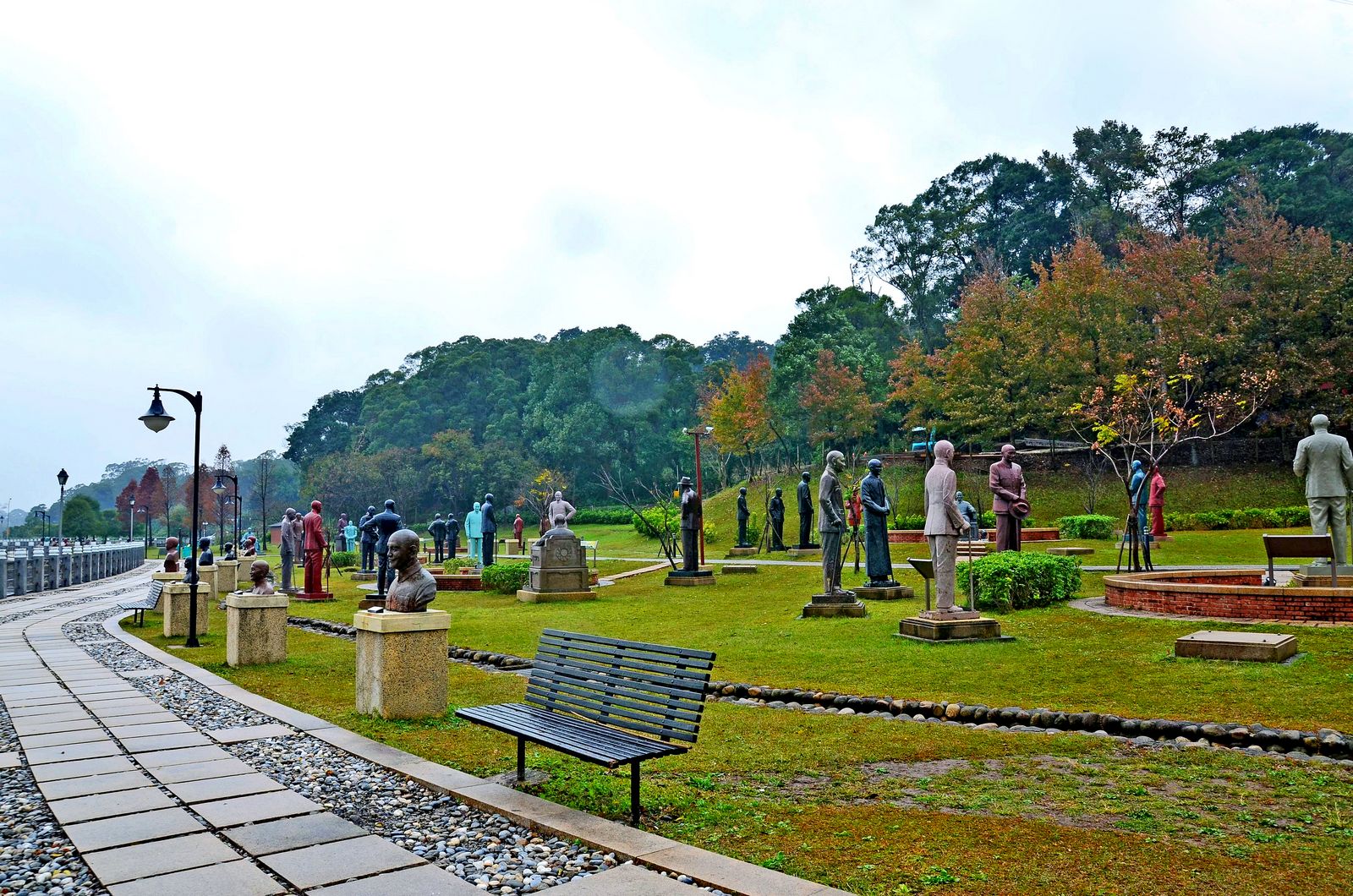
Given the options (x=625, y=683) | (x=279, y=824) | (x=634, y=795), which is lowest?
(x=279, y=824)

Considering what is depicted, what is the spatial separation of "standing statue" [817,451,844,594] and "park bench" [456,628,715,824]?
8116mm

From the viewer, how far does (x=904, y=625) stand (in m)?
11.6

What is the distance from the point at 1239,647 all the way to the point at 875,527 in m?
7.15

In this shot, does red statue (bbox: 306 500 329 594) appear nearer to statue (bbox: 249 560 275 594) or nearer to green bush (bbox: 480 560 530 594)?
green bush (bbox: 480 560 530 594)

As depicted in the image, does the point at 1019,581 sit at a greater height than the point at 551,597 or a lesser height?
greater

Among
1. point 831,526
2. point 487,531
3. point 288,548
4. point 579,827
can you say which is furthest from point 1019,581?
point 288,548

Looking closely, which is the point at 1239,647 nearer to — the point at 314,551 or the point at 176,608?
the point at 176,608

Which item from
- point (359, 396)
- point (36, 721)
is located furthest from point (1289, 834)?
point (359, 396)

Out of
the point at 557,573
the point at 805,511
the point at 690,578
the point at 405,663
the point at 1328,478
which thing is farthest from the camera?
the point at 805,511

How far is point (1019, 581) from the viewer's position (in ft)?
44.3

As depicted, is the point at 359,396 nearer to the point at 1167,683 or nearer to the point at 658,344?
the point at 658,344

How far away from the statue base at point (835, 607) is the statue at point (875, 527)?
1.88 meters

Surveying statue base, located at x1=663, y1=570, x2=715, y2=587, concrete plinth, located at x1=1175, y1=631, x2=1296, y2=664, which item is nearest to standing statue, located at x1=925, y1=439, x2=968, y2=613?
concrete plinth, located at x1=1175, y1=631, x2=1296, y2=664

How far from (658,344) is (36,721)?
69.9 m
